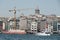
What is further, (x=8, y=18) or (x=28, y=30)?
(x=8, y=18)

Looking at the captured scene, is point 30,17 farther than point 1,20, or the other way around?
point 1,20

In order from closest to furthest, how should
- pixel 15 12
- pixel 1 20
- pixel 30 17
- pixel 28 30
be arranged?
pixel 28 30
pixel 15 12
pixel 30 17
pixel 1 20

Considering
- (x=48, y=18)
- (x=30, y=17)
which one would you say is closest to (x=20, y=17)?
(x=30, y=17)

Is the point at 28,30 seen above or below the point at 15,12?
below

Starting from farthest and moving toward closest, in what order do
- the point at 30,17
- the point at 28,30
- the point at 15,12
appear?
the point at 30,17
the point at 15,12
the point at 28,30

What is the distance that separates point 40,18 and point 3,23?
65.7ft

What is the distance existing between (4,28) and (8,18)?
47.3 feet

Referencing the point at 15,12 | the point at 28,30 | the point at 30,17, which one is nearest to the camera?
the point at 28,30

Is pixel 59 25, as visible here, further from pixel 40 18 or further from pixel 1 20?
pixel 1 20

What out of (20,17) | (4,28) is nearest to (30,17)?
(20,17)

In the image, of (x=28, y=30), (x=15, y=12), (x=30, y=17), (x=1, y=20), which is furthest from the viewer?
(x=1, y=20)

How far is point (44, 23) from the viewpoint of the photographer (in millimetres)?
128375

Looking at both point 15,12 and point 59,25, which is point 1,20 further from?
point 59,25

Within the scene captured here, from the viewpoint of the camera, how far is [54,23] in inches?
5192
